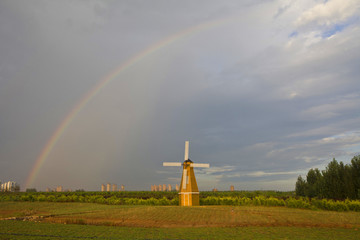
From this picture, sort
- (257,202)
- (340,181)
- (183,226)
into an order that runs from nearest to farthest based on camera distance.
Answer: (183,226) < (257,202) < (340,181)

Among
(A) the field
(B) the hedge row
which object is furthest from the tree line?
(A) the field

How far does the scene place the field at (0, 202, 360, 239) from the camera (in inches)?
695

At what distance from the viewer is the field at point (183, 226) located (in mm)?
17656

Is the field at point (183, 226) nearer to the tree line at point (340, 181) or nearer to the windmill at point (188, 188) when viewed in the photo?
the windmill at point (188, 188)

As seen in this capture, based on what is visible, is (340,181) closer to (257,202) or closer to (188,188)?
(257,202)

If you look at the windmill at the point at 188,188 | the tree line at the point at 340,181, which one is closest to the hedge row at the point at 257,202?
the windmill at the point at 188,188

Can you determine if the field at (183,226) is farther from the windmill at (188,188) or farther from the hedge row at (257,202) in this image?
the windmill at (188,188)

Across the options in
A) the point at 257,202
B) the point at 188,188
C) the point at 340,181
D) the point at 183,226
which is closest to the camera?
the point at 183,226

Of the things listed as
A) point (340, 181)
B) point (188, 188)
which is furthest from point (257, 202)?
point (340, 181)

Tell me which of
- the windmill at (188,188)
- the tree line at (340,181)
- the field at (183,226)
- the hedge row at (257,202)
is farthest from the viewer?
the tree line at (340,181)

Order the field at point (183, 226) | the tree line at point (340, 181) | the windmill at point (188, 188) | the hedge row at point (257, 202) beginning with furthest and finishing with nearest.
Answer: the tree line at point (340, 181) → the windmill at point (188, 188) → the hedge row at point (257, 202) → the field at point (183, 226)

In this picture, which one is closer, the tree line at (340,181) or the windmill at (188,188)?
the windmill at (188,188)

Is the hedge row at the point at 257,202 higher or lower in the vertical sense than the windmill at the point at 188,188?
lower

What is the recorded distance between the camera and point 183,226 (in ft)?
71.9
